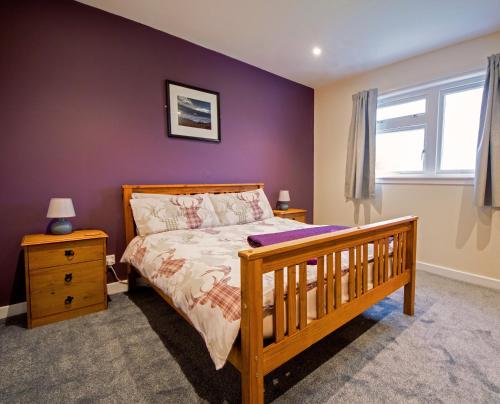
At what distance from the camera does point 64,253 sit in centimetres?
193

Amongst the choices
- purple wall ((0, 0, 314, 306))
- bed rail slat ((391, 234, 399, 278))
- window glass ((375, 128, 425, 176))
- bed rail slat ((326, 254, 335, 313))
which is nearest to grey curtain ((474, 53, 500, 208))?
window glass ((375, 128, 425, 176))

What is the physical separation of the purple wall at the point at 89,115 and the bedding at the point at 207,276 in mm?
724

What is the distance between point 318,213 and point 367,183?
966 millimetres

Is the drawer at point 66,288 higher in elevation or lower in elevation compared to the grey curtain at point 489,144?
lower

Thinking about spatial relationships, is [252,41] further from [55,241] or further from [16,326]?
[16,326]

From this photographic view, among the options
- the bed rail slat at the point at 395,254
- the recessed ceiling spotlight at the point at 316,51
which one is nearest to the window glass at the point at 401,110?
the recessed ceiling spotlight at the point at 316,51

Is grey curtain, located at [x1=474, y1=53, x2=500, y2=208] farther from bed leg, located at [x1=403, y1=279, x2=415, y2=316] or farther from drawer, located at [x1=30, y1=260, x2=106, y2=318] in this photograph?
drawer, located at [x1=30, y1=260, x2=106, y2=318]

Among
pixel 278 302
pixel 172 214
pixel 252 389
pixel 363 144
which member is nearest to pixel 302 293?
pixel 278 302

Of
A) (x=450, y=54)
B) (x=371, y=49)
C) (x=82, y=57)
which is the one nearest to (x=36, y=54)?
(x=82, y=57)

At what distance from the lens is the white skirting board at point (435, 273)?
6.66 feet

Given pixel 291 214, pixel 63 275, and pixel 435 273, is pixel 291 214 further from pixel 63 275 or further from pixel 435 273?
pixel 63 275

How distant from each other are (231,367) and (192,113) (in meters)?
2.38

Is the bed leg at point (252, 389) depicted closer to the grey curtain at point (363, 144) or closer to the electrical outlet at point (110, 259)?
the electrical outlet at point (110, 259)

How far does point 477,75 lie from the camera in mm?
2617
